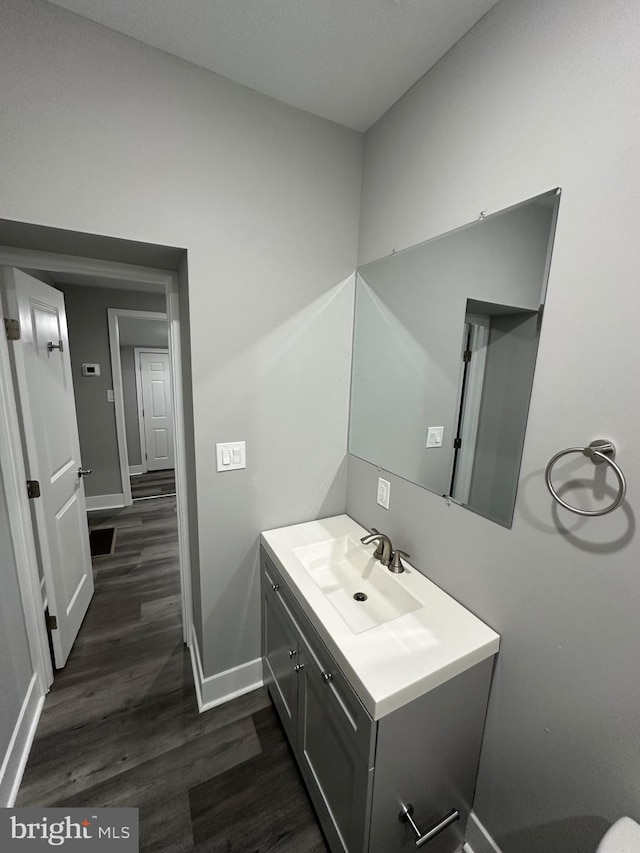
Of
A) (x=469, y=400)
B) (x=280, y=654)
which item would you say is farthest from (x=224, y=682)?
(x=469, y=400)

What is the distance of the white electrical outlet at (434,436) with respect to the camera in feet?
4.33

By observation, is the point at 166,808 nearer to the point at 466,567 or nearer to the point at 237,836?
the point at 237,836

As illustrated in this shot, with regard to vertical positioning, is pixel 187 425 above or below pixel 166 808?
above

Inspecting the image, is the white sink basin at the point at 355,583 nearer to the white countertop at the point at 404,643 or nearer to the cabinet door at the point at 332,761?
the white countertop at the point at 404,643

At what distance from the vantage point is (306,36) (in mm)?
1096

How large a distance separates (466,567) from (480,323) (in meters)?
0.84

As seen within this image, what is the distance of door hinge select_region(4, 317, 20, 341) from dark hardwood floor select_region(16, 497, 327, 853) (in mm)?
1772

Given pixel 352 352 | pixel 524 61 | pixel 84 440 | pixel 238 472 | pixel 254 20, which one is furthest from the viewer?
pixel 84 440

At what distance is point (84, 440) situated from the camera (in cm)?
378

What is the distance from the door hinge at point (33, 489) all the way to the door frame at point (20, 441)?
0.11 feet

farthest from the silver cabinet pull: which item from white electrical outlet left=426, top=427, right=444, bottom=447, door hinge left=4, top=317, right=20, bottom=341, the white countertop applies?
door hinge left=4, top=317, right=20, bottom=341

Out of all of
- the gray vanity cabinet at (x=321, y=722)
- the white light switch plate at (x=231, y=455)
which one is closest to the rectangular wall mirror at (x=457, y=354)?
the white light switch plate at (x=231, y=455)

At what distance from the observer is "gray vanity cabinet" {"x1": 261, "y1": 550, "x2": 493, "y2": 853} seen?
900mm

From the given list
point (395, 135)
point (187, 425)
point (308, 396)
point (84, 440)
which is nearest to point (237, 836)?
point (187, 425)
